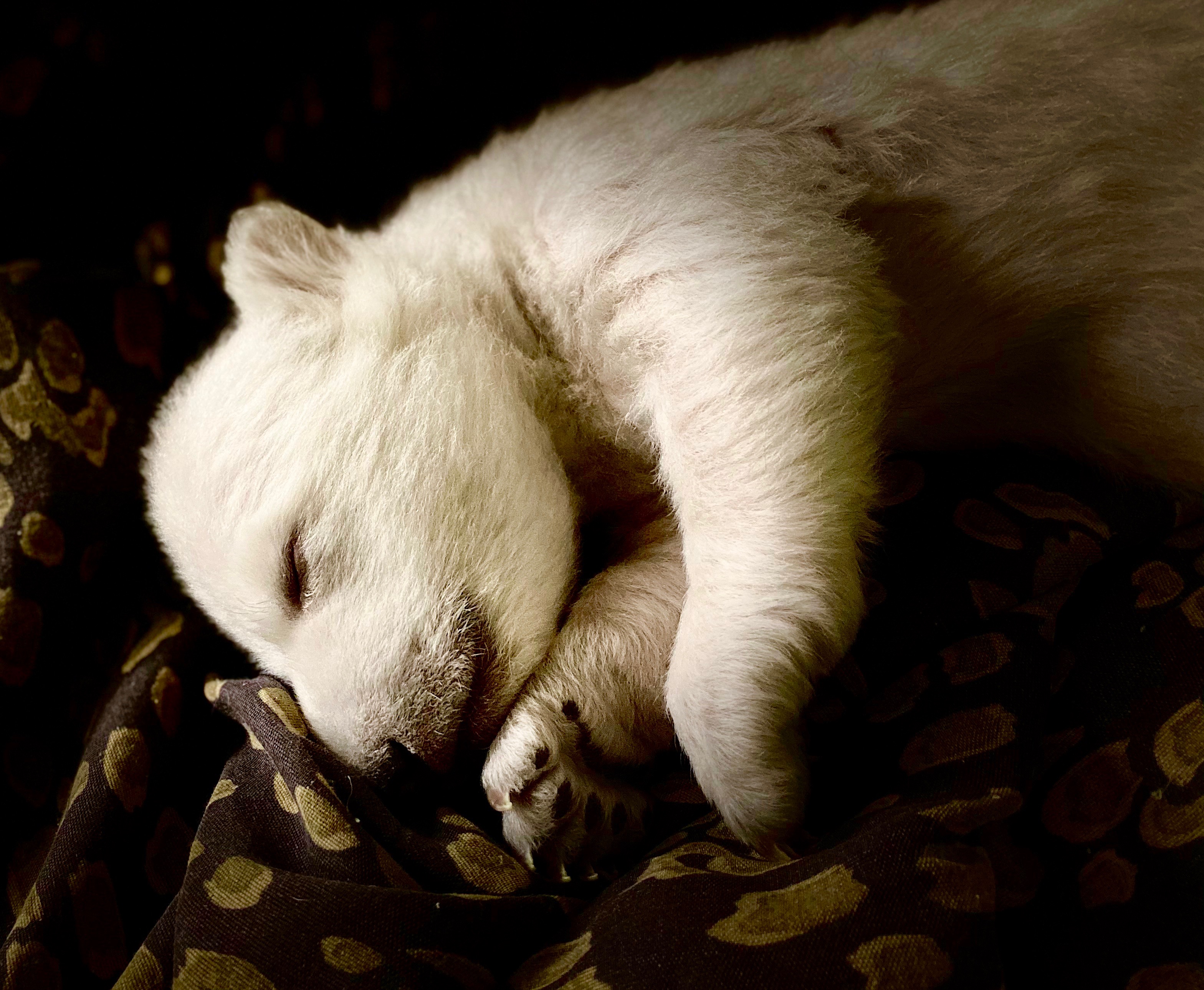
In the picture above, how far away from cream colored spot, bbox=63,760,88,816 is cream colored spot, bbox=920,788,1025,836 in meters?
1.54

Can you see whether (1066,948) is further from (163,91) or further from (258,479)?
(163,91)

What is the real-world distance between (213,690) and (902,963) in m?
1.40

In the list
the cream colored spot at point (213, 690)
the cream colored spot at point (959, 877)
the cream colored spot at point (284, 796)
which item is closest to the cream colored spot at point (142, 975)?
the cream colored spot at point (284, 796)

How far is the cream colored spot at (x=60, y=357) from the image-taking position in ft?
6.86

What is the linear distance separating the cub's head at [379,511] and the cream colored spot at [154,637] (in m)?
0.27

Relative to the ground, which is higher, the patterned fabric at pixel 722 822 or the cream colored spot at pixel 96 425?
the cream colored spot at pixel 96 425

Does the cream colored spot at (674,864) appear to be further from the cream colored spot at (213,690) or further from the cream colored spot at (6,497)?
the cream colored spot at (6,497)

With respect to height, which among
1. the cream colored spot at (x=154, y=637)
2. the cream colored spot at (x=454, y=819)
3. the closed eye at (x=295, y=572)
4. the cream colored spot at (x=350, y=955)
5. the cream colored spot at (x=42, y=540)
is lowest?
the cream colored spot at (x=454, y=819)

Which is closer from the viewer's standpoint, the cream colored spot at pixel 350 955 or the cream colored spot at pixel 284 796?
the cream colored spot at pixel 350 955

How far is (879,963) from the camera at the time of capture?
1.06 m

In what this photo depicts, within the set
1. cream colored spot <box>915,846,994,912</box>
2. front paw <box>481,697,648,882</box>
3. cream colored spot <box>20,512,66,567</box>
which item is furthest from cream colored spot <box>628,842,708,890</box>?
cream colored spot <box>20,512,66,567</box>

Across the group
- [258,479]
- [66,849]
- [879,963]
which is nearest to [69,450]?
[258,479]

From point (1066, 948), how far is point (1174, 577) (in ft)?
2.25

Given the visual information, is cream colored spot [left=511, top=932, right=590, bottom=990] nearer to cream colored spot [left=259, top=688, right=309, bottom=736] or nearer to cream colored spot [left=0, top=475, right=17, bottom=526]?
cream colored spot [left=259, top=688, right=309, bottom=736]
